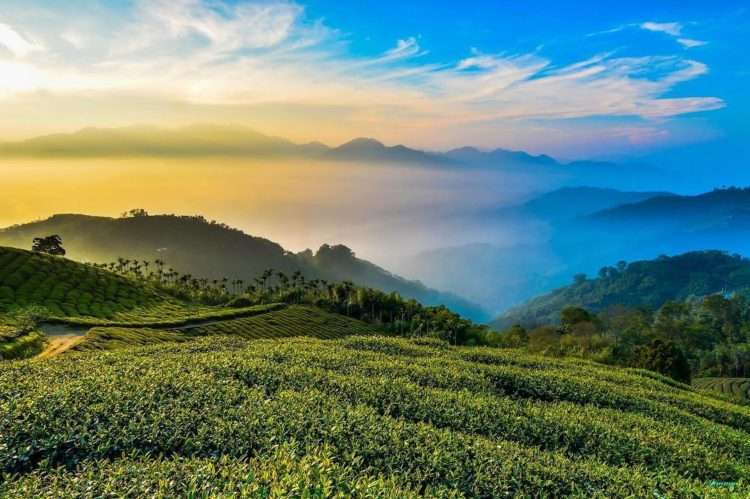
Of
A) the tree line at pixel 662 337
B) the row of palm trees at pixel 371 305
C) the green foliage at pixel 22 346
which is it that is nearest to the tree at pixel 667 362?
the tree line at pixel 662 337

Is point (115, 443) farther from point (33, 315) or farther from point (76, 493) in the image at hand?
point (33, 315)

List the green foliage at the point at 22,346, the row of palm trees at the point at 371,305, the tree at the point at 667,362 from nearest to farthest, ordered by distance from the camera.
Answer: the green foliage at the point at 22,346 → the tree at the point at 667,362 → the row of palm trees at the point at 371,305

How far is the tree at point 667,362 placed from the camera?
55.6m

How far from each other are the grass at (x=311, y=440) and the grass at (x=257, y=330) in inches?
1073

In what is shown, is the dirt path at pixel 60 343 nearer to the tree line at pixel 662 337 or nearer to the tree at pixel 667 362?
the tree line at pixel 662 337

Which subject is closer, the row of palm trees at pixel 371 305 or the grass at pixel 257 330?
the grass at pixel 257 330

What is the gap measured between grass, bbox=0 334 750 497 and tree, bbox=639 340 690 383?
45.1 metres

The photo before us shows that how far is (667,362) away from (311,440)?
58.1 metres

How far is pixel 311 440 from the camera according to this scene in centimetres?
954

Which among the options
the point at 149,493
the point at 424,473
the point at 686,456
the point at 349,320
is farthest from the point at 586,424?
the point at 349,320

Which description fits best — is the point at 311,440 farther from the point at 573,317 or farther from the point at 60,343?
the point at 573,317

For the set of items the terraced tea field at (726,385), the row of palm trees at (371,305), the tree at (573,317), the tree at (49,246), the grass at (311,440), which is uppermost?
the grass at (311,440)

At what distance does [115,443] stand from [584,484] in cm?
869

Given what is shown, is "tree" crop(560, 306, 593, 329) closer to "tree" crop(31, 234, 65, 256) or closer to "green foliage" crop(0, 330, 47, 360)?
"green foliage" crop(0, 330, 47, 360)
